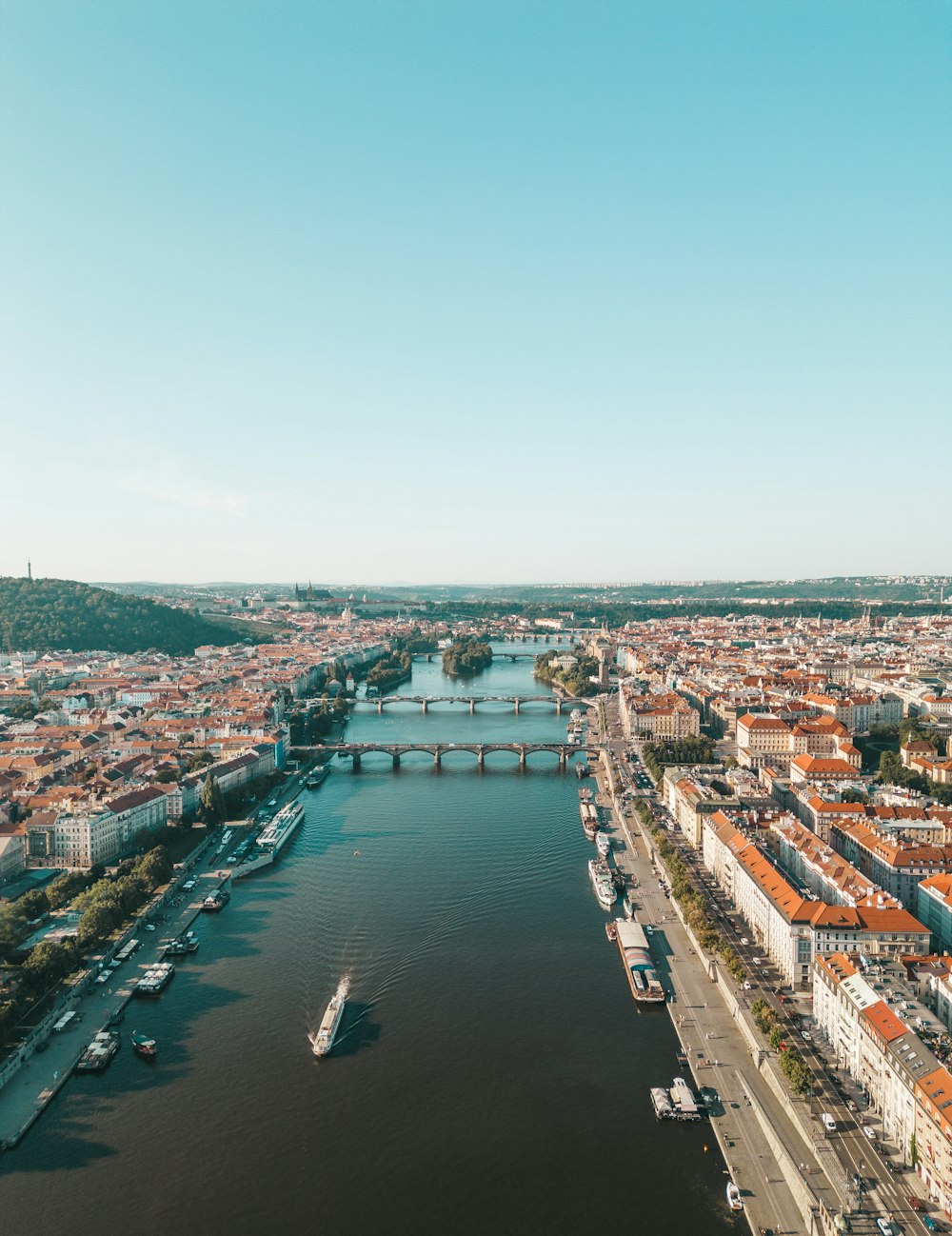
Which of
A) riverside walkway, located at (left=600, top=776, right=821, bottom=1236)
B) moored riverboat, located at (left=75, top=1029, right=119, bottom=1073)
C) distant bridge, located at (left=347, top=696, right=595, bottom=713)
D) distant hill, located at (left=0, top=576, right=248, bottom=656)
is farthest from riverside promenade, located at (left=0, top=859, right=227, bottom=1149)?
distant hill, located at (left=0, top=576, right=248, bottom=656)

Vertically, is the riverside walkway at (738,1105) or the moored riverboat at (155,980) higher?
the moored riverboat at (155,980)

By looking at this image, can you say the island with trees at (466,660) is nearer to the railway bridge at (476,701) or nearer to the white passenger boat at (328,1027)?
the railway bridge at (476,701)

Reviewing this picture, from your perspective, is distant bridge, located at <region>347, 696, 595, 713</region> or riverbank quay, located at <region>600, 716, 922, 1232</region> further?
distant bridge, located at <region>347, 696, 595, 713</region>

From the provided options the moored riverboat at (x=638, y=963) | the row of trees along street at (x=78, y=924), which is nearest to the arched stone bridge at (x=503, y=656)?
the row of trees along street at (x=78, y=924)

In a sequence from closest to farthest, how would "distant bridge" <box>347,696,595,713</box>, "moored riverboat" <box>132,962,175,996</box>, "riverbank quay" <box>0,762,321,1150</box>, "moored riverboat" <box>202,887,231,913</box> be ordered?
"riverbank quay" <box>0,762,321,1150</box>, "moored riverboat" <box>132,962,175,996</box>, "moored riverboat" <box>202,887,231,913</box>, "distant bridge" <box>347,696,595,713</box>

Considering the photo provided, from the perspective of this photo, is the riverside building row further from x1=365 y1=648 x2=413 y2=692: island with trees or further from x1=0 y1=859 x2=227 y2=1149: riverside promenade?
x1=0 y1=859 x2=227 y2=1149: riverside promenade

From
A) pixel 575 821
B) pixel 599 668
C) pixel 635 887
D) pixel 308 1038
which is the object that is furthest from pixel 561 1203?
Result: pixel 599 668

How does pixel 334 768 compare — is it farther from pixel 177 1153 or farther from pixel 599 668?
pixel 599 668
